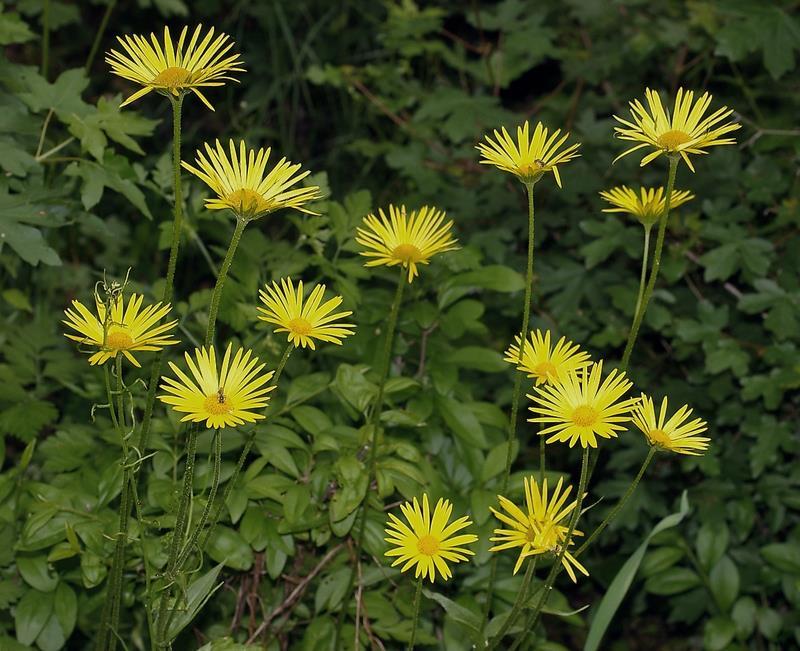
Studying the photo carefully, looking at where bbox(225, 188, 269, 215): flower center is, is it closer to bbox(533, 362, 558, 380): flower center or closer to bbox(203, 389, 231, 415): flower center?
bbox(203, 389, 231, 415): flower center

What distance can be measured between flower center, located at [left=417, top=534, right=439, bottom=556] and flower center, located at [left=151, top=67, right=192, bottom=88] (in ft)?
2.02

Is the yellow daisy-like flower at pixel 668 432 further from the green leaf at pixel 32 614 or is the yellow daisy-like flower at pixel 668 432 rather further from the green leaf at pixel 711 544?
the green leaf at pixel 32 614

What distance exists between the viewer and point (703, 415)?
90.3 inches

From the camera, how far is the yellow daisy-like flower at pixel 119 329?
1246mm

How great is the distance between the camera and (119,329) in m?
1.30

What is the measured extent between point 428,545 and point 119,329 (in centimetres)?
47

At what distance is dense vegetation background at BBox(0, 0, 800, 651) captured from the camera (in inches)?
66.6

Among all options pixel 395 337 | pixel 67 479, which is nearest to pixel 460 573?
pixel 395 337

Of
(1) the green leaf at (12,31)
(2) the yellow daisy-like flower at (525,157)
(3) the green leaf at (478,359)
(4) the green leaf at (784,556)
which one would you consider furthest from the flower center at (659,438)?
(1) the green leaf at (12,31)

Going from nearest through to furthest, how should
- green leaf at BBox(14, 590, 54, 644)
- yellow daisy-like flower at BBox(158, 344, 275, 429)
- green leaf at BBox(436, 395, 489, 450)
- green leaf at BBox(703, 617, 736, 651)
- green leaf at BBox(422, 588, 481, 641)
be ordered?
1. yellow daisy-like flower at BBox(158, 344, 275, 429)
2. green leaf at BBox(422, 588, 481, 641)
3. green leaf at BBox(14, 590, 54, 644)
4. green leaf at BBox(436, 395, 489, 450)
5. green leaf at BBox(703, 617, 736, 651)

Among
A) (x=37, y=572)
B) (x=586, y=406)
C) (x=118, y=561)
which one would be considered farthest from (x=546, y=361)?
(x=37, y=572)

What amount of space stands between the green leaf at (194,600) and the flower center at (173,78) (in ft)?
1.99

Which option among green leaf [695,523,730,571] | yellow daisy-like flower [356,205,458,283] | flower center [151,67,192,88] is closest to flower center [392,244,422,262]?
yellow daisy-like flower [356,205,458,283]

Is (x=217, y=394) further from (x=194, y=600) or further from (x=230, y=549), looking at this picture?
(x=230, y=549)
